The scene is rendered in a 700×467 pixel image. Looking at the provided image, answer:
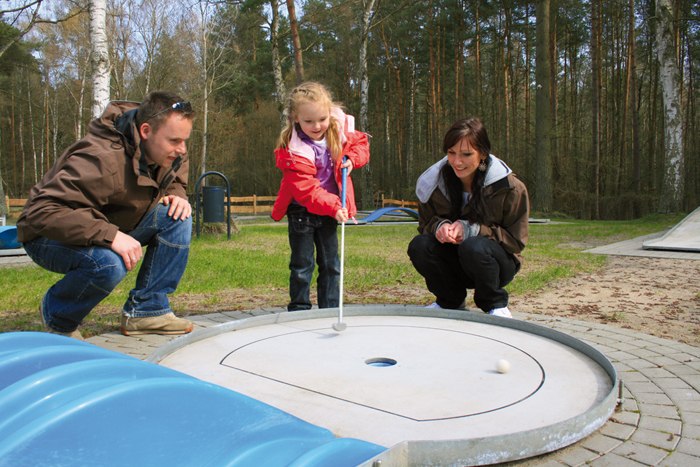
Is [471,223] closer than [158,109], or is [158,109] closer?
[158,109]

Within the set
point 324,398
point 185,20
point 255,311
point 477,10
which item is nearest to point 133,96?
point 185,20

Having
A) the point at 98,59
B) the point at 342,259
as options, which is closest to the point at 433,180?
the point at 342,259

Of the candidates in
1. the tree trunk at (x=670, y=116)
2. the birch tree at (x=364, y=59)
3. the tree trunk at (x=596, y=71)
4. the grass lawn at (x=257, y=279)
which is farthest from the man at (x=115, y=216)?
the tree trunk at (x=596, y=71)

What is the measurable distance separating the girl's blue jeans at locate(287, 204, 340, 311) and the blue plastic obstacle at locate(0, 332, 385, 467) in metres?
2.27

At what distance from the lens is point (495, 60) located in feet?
78.0

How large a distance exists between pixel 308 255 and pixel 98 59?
6339mm

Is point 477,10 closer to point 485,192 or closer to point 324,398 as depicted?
point 485,192

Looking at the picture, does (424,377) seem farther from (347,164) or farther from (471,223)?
(347,164)

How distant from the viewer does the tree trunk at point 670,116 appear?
46.1ft

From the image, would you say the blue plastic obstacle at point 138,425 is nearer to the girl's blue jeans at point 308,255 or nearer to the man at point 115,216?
the man at point 115,216

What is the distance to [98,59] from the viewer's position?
805cm

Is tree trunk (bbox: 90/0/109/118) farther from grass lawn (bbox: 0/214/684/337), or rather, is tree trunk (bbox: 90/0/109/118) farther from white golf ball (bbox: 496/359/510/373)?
white golf ball (bbox: 496/359/510/373)

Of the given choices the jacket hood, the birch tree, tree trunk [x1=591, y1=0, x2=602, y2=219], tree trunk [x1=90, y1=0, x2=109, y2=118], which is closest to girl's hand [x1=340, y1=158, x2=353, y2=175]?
the jacket hood

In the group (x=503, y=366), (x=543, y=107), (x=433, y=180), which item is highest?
(x=543, y=107)
